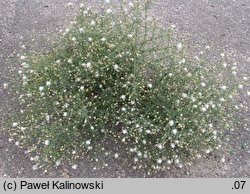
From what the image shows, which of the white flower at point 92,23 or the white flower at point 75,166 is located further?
the white flower at point 92,23

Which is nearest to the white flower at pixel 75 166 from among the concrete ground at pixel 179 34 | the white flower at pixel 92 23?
the concrete ground at pixel 179 34

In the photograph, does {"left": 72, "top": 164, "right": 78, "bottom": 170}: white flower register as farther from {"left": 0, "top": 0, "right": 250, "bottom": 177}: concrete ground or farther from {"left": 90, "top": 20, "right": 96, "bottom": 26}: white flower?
{"left": 90, "top": 20, "right": 96, "bottom": 26}: white flower

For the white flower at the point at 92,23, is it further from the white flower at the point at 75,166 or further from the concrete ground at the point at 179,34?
the white flower at the point at 75,166

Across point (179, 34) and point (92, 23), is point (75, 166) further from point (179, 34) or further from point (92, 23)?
point (179, 34)

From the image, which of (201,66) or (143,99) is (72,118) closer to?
(143,99)

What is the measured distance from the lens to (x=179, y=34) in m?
5.81

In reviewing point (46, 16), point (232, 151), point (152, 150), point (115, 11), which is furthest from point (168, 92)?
point (46, 16)

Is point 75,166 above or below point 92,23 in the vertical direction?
below

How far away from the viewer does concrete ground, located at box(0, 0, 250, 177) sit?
4.48 m

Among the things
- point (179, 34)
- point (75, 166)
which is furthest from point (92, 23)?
point (179, 34)

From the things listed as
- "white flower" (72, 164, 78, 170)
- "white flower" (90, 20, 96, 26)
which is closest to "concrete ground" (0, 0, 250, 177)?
"white flower" (72, 164, 78, 170)

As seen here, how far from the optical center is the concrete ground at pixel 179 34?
448 cm

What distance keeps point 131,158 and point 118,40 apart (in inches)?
46.7

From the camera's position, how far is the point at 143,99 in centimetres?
457
